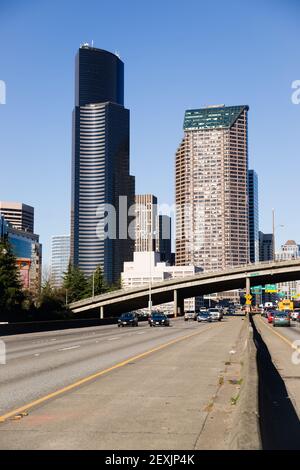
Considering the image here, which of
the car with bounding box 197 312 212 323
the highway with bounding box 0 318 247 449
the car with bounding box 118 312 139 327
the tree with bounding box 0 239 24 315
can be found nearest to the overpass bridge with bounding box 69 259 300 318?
the car with bounding box 197 312 212 323

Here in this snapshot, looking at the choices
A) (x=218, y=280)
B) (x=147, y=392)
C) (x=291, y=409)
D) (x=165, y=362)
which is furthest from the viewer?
(x=218, y=280)

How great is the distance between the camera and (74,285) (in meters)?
141

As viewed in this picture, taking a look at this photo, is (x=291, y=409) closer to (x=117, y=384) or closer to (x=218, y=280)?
(x=117, y=384)

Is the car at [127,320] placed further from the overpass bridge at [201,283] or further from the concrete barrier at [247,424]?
the overpass bridge at [201,283]

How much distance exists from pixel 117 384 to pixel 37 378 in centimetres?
242

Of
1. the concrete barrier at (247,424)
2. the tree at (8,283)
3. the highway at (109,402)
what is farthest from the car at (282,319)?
the concrete barrier at (247,424)

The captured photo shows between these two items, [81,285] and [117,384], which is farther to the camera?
[81,285]

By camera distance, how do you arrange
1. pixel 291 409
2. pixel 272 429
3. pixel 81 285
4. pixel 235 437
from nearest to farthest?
1. pixel 235 437
2. pixel 272 429
3. pixel 291 409
4. pixel 81 285

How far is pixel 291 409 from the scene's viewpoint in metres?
11.4

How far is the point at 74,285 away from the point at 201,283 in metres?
36.4

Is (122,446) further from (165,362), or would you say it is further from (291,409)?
(165,362)

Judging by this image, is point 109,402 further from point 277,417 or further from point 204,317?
point 204,317

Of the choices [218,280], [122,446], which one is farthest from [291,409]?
[218,280]

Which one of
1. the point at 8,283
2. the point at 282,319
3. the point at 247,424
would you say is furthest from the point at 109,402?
the point at 8,283
